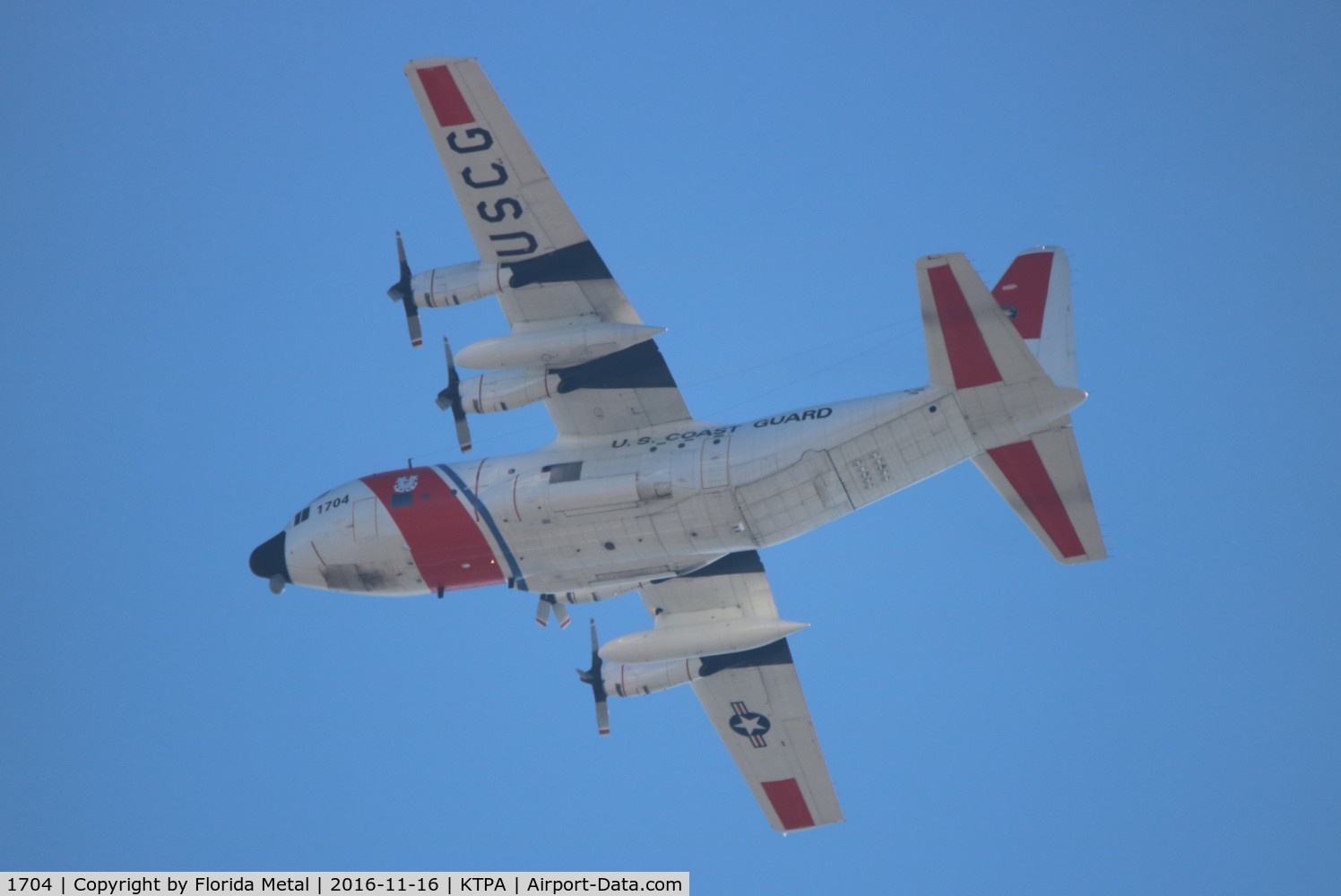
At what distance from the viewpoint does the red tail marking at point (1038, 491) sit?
33844mm

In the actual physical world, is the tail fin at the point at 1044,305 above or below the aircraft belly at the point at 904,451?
above

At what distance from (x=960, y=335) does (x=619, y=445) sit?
23.8 feet

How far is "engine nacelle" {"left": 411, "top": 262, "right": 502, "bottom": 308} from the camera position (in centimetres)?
3416

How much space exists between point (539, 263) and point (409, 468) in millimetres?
5448

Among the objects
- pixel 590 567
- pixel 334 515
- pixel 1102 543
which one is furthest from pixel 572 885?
pixel 1102 543

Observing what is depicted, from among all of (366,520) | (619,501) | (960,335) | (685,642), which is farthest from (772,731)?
(960,335)

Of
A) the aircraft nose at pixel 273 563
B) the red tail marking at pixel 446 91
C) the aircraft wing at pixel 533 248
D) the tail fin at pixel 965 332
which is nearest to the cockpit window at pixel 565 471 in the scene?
the aircraft wing at pixel 533 248

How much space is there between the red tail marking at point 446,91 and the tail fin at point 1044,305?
1033 cm

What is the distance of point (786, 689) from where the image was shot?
128 ft

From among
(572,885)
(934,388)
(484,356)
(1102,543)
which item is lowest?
(572,885)

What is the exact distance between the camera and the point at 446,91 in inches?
1313

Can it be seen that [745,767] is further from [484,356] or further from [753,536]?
[484,356]

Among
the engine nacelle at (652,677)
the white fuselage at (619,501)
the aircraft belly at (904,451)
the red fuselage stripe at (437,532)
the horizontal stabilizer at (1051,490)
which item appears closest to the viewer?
the aircraft belly at (904,451)

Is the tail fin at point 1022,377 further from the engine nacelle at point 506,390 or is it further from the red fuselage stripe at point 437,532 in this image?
the red fuselage stripe at point 437,532
